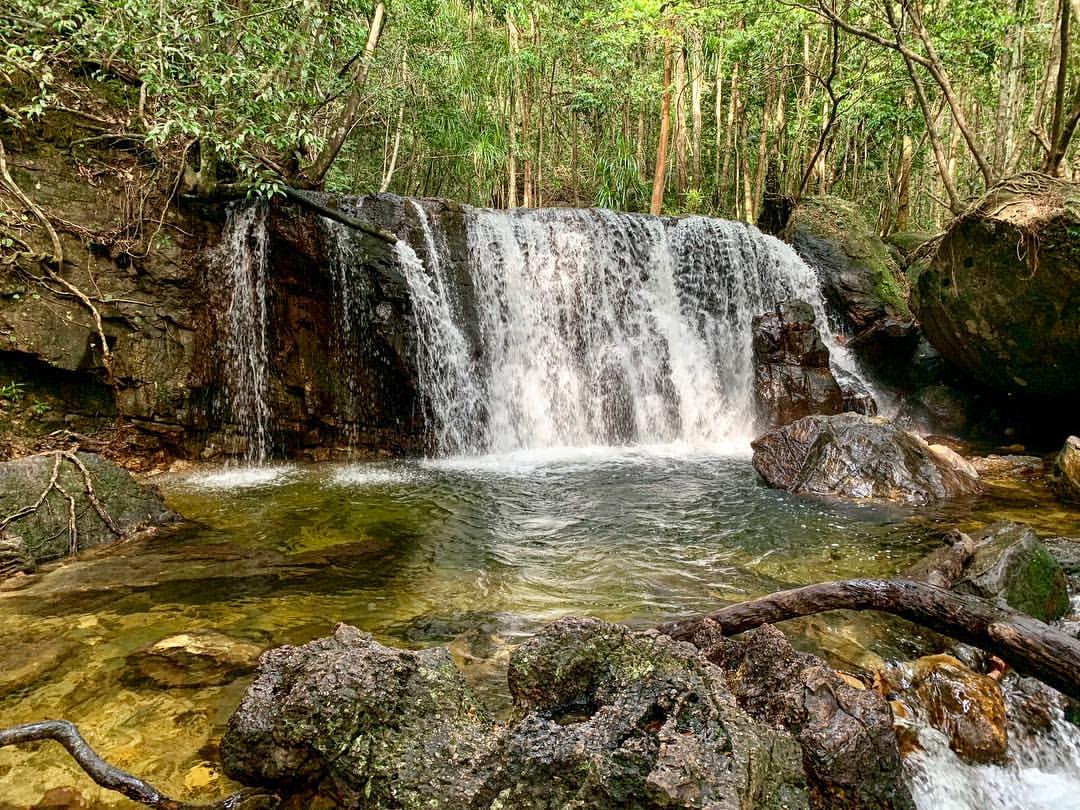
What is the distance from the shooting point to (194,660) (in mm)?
3090

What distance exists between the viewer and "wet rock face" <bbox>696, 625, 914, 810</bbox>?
207 cm

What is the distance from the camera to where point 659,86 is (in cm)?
1551

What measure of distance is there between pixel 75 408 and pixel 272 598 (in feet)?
17.4

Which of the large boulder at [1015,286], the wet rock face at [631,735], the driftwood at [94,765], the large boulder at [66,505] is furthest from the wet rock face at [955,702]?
the large boulder at [1015,286]

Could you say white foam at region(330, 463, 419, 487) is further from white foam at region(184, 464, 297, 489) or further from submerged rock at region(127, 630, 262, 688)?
submerged rock at region(127, 630, 262, 688)

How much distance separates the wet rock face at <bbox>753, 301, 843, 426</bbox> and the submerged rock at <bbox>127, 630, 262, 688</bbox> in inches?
337

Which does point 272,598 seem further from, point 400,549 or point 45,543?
point 45,543

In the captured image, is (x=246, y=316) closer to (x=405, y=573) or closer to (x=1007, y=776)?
(x=405, y=573)

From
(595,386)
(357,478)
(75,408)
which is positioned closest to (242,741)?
(357,478)

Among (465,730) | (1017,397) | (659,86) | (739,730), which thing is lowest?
(465,730)

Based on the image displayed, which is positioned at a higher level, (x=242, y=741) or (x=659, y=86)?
(x=659, y=86)

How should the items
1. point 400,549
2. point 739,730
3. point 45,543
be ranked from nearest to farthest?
point 739,730
point 45,543
point 400,549

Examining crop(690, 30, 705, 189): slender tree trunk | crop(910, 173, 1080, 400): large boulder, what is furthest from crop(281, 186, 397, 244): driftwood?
crop(690, 30, 705, 189): slender tree trunk

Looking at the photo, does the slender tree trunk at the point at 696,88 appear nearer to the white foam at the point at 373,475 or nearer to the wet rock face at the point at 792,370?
the wet rock face at the point at 792,370
